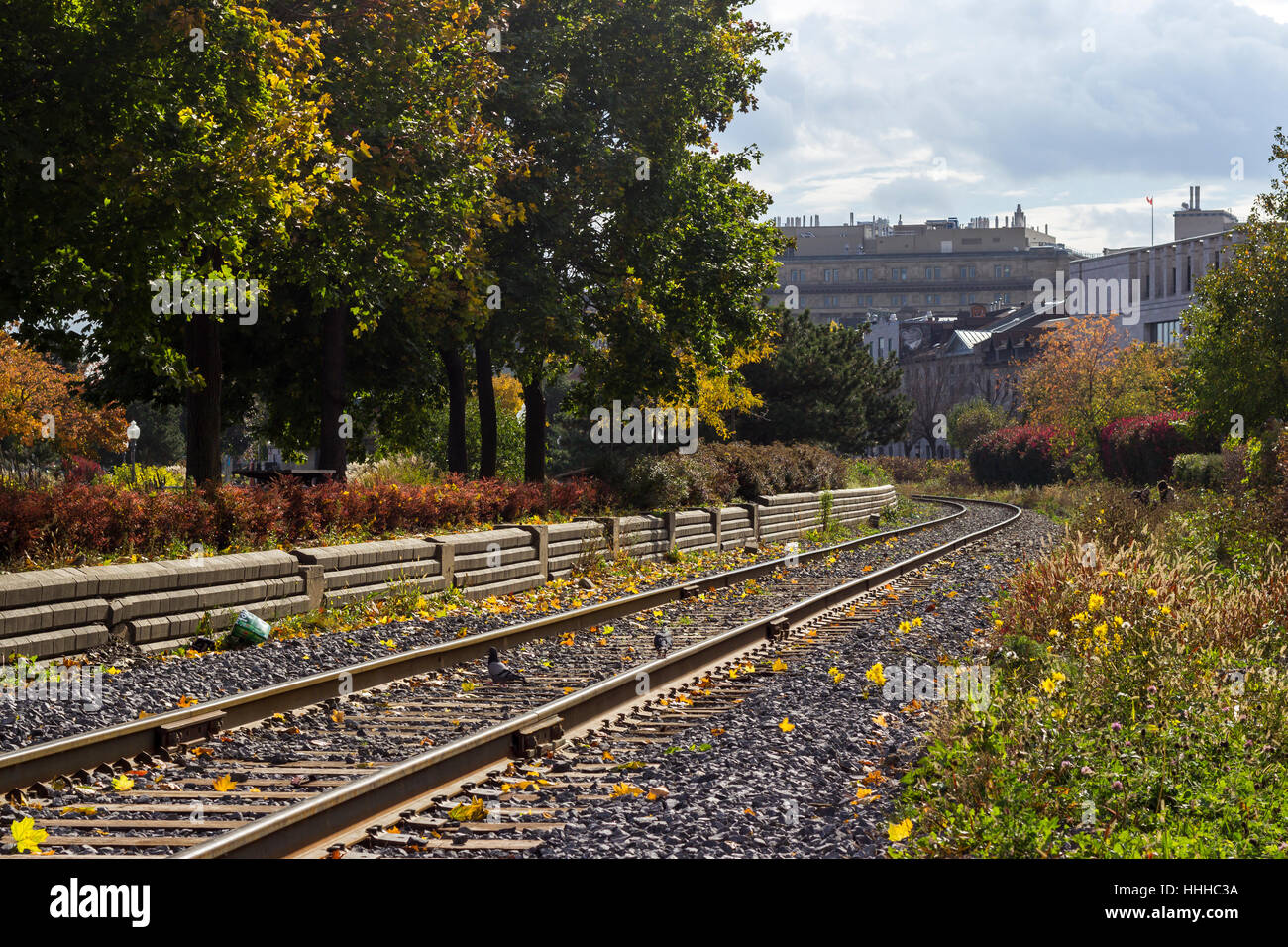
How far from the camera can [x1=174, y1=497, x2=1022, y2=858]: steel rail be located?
554 cm

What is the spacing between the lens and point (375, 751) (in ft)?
25.1

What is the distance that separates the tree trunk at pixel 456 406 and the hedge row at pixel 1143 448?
89.5ft

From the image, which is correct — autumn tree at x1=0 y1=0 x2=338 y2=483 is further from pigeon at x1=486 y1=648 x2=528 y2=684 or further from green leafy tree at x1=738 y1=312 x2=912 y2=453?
green leafy tree at x1=738 y1=312 x2=912 y2=453

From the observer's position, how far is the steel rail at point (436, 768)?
5.54m

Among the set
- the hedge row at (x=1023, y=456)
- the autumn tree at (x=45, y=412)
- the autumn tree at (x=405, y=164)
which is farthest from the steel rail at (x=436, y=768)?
the hedge row at (x=1023, y=456)

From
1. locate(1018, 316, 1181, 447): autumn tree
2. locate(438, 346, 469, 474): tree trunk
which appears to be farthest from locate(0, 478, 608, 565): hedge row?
locate(1018, 316, 1181, 447): autumn tree

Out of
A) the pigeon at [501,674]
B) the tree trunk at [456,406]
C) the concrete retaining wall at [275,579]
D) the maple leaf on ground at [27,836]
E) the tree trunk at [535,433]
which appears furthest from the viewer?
the tree trunk at [456,406]

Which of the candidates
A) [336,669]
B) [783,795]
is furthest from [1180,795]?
[336,669]

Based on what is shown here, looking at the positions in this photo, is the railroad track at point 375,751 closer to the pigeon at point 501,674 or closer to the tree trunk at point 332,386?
the pigeon at point 501,674

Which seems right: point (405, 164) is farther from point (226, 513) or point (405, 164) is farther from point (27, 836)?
point (27, 836)

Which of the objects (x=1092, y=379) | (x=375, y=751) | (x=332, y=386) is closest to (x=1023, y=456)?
(x=1092, y=379)

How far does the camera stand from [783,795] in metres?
6.52
